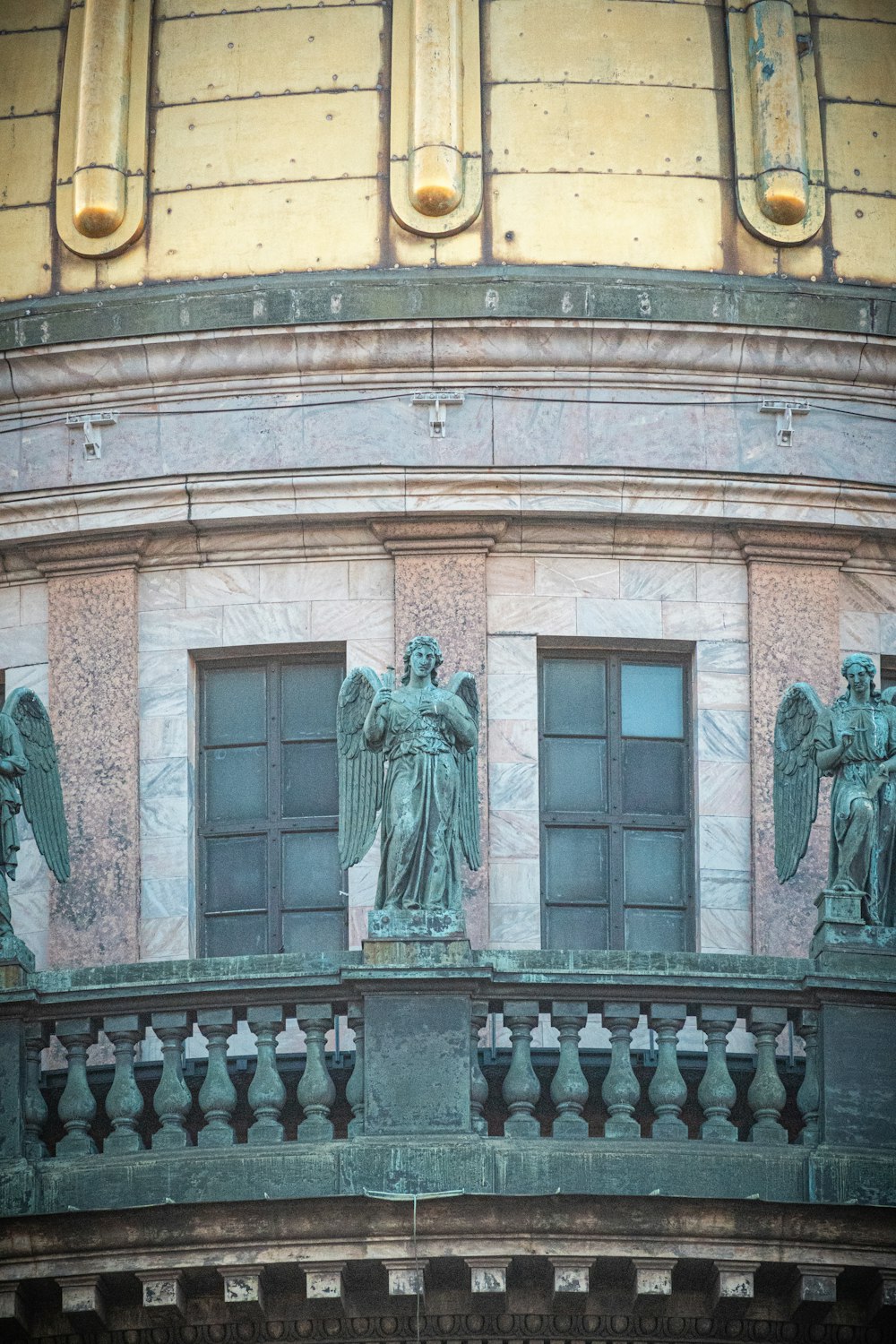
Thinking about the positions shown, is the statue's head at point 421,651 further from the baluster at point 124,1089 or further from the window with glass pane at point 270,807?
the window with glass pane at point 270,807

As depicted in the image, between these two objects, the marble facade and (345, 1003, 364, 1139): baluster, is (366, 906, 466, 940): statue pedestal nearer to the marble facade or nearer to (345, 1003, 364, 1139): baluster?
(345, 1003, 364, 1139): baluster

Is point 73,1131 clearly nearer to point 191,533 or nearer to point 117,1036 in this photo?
point 117,1036

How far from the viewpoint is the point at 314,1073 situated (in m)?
28.4

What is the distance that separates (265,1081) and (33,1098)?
1562 mm

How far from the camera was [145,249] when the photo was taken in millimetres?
35562

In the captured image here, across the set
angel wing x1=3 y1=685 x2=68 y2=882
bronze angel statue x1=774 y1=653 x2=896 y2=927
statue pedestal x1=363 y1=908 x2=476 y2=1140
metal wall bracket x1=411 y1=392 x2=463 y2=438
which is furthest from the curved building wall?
statue pedestal x1=363 y1=908 x2=476 y2=1140

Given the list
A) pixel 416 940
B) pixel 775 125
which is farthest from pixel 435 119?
pixel 416 940

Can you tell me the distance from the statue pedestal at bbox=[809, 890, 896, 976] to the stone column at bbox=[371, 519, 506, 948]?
502 centimetres

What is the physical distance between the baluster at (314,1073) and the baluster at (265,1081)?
140 millimetres

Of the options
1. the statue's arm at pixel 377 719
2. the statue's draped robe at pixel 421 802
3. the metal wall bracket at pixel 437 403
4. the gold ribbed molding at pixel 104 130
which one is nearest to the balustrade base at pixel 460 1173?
the statue's draped robe at pixel 421 802

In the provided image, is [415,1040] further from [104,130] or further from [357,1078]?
[104,130]

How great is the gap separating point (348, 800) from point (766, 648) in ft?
17.8

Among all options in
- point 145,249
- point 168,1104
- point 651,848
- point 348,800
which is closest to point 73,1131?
point 168,1104

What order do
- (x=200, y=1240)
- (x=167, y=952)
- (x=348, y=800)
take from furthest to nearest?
(x=167, y=952), (x=348, y=800), (x=200, y=1240)
